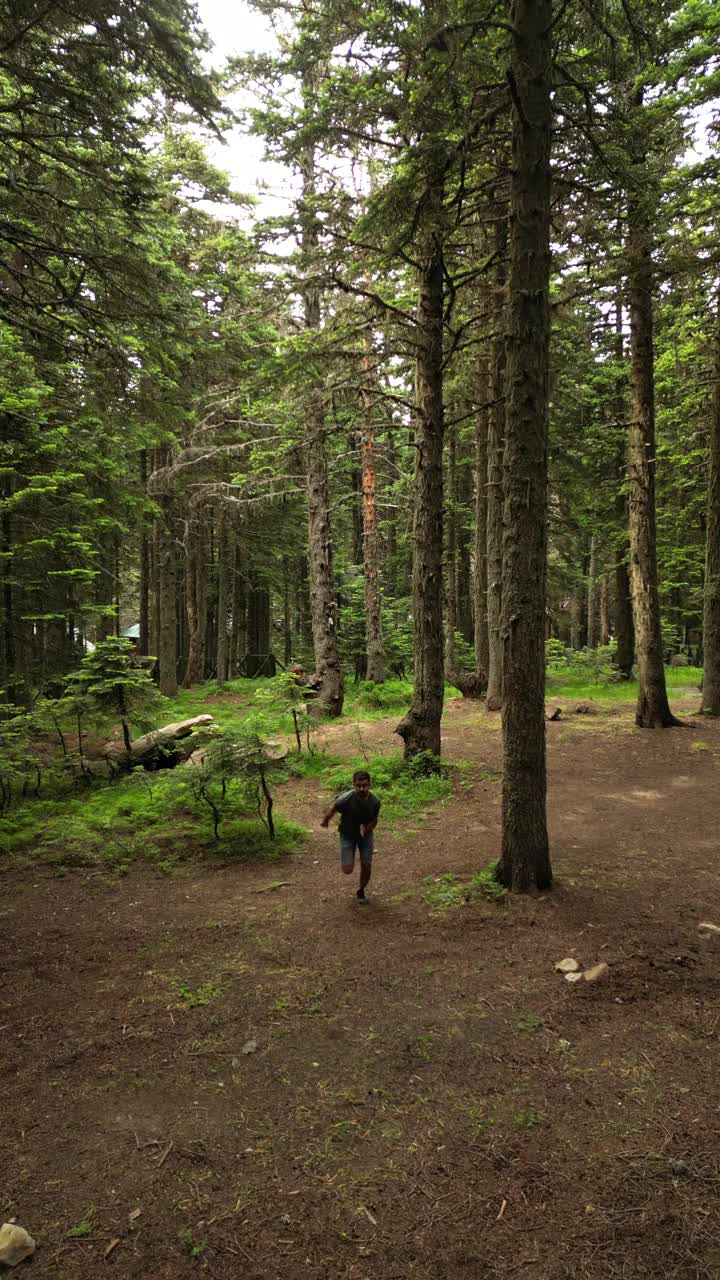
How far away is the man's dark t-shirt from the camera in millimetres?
6477

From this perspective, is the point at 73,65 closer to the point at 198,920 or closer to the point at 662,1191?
the point at 198,920

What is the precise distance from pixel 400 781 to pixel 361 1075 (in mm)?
6740

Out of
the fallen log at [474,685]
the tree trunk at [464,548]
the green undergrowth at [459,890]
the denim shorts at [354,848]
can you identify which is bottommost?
the green undergrowth at [459,890]

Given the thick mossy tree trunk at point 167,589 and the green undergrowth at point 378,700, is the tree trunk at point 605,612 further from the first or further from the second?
the thick mossy tree trunk at point 167,589

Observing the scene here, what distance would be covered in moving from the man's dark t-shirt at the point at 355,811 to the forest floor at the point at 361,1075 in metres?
0.76

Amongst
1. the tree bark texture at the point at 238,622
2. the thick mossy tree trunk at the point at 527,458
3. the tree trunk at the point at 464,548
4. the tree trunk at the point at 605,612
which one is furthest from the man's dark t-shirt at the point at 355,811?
the tree trunk at the point at 605,612

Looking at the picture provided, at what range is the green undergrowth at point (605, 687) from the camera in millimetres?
18266

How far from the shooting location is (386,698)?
715 inches

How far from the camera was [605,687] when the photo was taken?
64.0ft

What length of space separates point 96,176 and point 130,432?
14.9ft

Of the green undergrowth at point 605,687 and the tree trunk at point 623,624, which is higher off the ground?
the tree trunk at point 623,624

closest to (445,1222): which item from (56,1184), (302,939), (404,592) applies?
(56,1184)


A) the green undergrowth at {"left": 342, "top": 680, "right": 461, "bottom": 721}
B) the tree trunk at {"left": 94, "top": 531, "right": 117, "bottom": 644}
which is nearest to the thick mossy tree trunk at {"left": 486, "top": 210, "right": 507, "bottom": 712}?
the green undergrowth at {"left": 342, "top": 680, "right": 461, "bottom": 721}

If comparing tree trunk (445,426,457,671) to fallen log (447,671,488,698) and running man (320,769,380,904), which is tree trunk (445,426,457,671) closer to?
fallen log (447,671,488,698)
